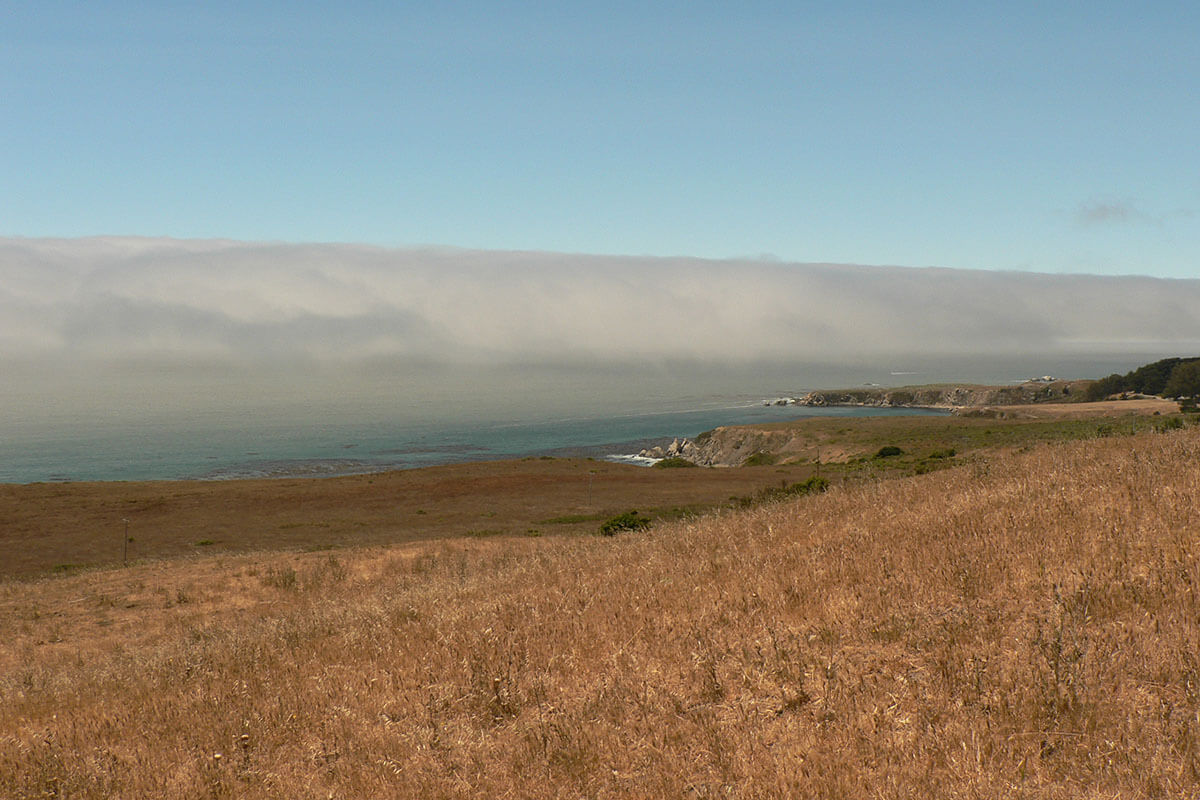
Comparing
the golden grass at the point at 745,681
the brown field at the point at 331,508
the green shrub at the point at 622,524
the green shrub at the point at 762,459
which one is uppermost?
the golden grass at the point at 745,681

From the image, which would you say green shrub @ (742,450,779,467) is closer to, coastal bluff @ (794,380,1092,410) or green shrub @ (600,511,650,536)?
green shrub @ (600,511,650,536)

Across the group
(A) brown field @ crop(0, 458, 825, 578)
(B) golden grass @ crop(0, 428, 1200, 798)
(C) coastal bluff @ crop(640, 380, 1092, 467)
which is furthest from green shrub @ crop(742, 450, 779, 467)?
(B) golden grass @ crop(0, 428, 1200, 798)

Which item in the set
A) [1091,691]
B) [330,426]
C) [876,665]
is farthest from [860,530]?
[330,426]

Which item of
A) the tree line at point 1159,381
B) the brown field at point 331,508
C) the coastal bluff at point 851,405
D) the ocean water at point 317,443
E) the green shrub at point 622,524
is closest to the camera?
Answer: the green shrub at point 622,524

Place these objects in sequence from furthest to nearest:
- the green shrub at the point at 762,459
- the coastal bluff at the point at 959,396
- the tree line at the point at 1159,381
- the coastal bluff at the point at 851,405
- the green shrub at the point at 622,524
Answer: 1. the coastal bluff at the point at 959,396
2. the tree line at the point at 1159,381
3. the coastal bluff at the point at 851,405
4. the green shrub at the point at 762,459
5. the green shrub at the point at 622,524

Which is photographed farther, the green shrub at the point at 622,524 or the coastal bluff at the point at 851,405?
the coastal bluff at the point at 851,405

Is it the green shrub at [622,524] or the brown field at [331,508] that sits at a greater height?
the green shrub at [622,524]

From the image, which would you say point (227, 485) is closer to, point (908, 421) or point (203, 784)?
point (203, 784)

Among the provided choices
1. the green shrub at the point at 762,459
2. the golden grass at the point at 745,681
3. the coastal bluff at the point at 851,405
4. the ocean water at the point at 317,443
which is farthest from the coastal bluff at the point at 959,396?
the golden grass at the point at 745,681

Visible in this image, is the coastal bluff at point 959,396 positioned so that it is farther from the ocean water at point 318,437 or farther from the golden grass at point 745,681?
the golden grass at point 745,681

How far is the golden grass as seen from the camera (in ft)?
14.5

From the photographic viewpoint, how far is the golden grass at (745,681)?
14.5ft

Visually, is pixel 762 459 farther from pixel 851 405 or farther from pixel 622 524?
pixel 851 405

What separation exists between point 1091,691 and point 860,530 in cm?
453
